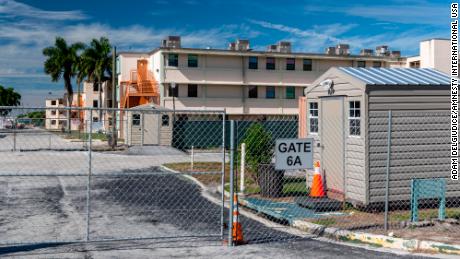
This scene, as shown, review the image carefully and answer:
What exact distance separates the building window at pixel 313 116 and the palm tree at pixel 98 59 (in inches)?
2016

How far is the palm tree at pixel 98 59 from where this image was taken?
62.8 meters

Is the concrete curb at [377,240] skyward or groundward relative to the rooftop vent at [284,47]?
groundward

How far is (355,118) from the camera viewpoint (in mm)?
12188

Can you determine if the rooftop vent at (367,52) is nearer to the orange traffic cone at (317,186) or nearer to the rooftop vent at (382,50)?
the rooftop vent at (382,50)

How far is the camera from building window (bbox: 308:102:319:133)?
1397 cm

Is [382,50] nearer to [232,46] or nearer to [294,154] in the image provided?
[232,46]

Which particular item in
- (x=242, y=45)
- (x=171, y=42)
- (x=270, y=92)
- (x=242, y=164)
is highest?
(x=242, y=45)

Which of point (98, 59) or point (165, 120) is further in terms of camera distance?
point (98, 59)

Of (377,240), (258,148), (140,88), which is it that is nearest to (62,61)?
(140,88)

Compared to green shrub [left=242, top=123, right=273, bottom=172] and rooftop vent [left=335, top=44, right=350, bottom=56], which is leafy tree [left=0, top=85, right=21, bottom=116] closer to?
rooftop vent [left=335, top=44, right=350, bottom=56]

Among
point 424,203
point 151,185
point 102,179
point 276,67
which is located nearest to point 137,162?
point 102,179

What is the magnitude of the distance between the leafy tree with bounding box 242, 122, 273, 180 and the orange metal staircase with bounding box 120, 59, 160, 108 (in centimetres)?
2900

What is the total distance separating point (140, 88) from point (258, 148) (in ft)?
101

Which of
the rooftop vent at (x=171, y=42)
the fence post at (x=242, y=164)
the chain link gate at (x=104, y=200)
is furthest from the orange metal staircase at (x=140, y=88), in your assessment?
the fence post at (x=242, y=164)
